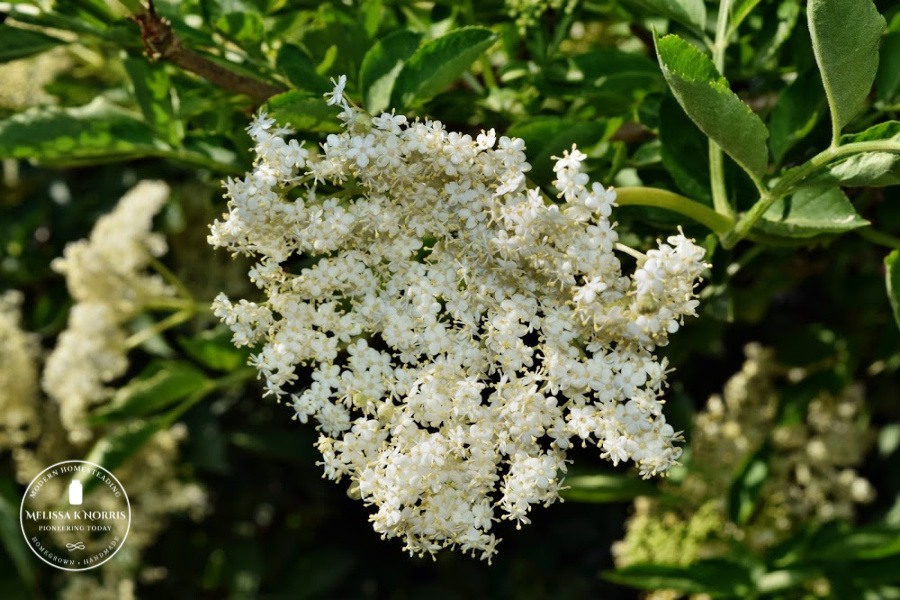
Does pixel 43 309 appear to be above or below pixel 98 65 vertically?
below

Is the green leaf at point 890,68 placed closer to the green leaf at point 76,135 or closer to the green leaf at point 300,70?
the green leaf at point 300,70

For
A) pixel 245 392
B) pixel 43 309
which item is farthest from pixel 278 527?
pixel 43 309

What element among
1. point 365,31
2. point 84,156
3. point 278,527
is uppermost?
point 365,31

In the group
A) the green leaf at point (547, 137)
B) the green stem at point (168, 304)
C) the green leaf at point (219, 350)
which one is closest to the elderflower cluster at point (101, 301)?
the green stem at point (168, 304)

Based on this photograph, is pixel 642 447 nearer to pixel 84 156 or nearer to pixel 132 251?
pixel 84 156

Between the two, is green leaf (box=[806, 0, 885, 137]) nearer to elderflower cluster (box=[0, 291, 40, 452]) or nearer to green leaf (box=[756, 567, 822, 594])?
green leaf (box=[756, 567, 822, 594])

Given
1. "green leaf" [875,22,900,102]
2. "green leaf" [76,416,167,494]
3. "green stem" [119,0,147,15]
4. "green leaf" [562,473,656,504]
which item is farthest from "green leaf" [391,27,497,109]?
"green leaf" [76,416,167,494]
